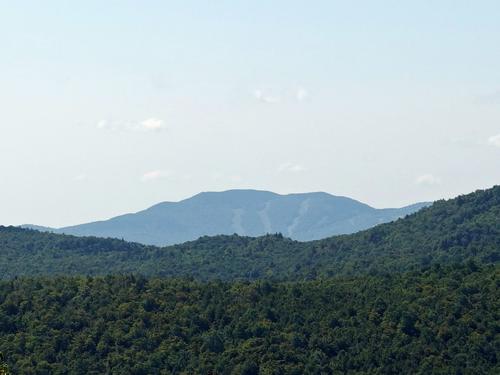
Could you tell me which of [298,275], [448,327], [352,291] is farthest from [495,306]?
[298,275]

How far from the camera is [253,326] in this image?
120 metres

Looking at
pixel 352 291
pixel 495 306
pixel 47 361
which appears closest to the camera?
pixel 47 361

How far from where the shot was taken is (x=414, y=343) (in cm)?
11438

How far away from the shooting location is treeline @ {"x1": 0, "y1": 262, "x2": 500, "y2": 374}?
112 meters

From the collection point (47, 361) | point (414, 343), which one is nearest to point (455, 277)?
point (414, 343)

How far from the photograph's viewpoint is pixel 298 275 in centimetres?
18650

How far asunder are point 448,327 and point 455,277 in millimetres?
19016

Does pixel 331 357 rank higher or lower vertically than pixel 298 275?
lower

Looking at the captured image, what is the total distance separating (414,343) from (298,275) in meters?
72.7

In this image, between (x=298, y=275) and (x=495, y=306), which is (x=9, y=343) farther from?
(x=298, y=275)

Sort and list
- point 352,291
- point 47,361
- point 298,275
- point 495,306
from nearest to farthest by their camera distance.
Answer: point 47,361 < point 495,306 < point 352,291 < point 298,275

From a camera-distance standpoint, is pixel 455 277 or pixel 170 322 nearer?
pixel 170 322

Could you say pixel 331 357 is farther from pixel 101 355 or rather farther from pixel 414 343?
pixel 101 355

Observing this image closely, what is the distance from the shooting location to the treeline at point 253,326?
112m
